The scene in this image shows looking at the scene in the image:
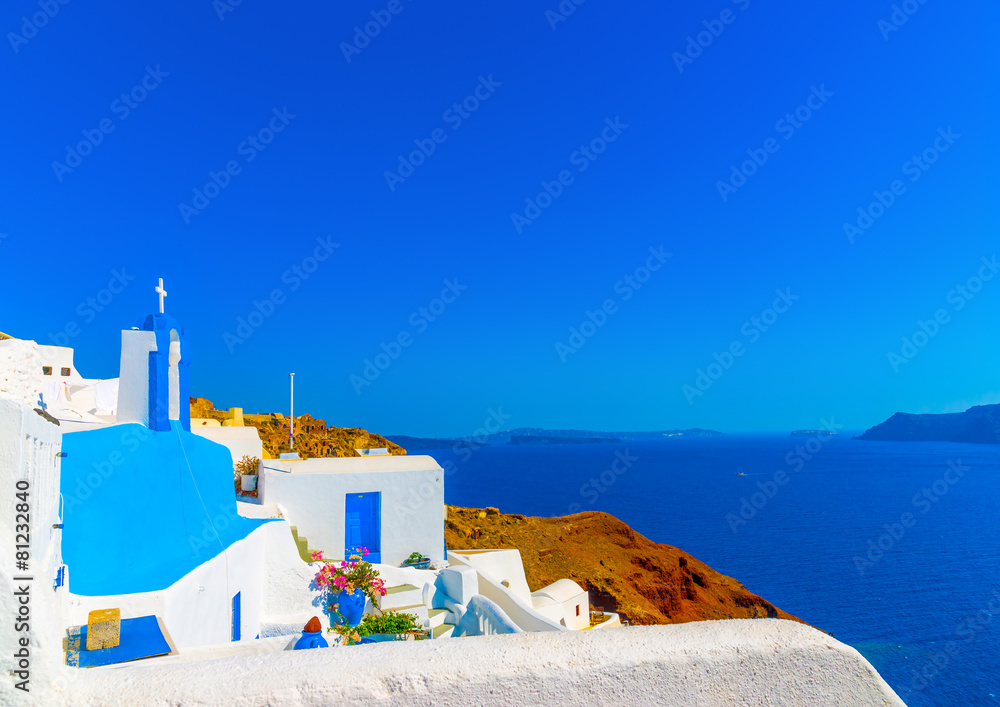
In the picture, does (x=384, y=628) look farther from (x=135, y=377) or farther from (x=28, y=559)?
(x=28, y=559)

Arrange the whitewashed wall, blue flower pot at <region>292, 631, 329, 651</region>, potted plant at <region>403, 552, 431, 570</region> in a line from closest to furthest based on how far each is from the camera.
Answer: blue flower pot at <region>292, 631, 329, 651</region>
the whitewashed wall
potted plant at <region>403, 552, 431, 570</region>

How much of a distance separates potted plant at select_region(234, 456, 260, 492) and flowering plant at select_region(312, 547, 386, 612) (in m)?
4.46

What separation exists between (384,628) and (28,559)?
31.8 ft

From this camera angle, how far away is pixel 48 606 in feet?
5.83

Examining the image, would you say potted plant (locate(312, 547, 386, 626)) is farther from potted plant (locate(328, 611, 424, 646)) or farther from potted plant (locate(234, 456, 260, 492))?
potted plant (locate(234, 456, 260, 492))

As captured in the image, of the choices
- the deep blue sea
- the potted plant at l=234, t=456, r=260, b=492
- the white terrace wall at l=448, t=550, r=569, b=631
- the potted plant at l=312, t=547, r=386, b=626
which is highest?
the potted plant at l=234, t=456, r=260, b=492

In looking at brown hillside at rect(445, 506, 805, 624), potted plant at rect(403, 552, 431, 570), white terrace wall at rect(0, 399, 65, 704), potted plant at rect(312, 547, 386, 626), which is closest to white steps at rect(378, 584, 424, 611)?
potted plant at rect(312, 547, 386, 626)

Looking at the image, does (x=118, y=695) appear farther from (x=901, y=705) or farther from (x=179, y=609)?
(x=179, y=609)

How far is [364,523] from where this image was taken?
537 inches

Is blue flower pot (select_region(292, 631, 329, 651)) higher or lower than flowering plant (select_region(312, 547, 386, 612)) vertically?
higher

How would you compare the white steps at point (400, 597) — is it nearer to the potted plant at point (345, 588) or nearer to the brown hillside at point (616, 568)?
the potted plant at point (345, 588)

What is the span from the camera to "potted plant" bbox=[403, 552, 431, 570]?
45.2 ft

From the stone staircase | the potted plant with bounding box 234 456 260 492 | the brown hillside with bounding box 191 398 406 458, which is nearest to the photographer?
the stone staircase

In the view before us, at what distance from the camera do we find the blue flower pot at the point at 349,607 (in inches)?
409
